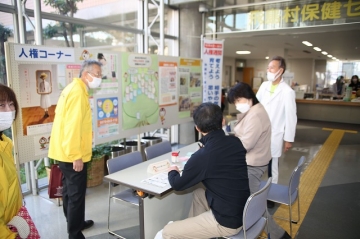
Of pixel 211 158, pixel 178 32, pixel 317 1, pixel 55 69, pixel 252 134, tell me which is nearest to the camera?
pixel 211 158

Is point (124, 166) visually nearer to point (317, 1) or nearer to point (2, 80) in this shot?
point (2, 80)

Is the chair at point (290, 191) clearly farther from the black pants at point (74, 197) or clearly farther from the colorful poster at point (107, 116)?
the colorful poster at point (107, 116)

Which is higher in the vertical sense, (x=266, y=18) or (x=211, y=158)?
(x=266, y=18)

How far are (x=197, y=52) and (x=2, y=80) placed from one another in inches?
152

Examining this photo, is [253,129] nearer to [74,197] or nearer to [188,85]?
[74,197]

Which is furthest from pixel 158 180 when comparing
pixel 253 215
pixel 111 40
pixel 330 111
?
pixel 330 111

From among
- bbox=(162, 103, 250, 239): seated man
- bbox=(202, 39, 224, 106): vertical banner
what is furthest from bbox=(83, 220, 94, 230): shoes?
bbox=(202, 39, 224, 106): vertical banner

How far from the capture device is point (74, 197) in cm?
231

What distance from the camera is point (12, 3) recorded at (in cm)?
312

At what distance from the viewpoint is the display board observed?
274cm

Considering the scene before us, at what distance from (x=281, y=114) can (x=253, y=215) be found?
1.71 meters

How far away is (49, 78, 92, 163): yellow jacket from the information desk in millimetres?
357

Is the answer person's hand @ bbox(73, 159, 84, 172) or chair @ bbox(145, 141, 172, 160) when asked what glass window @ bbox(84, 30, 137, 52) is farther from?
person's hand @ bbox(73, 159, 84, 172)

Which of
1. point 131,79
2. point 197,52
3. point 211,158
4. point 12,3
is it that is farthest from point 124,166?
point 197,52
